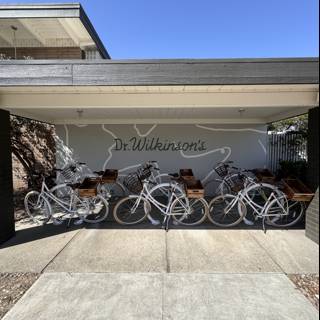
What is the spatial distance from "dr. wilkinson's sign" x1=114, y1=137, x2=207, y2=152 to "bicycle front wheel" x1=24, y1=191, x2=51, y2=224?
2790 mm

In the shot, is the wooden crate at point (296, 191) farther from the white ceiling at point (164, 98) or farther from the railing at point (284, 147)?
the railing at point (284, 147)

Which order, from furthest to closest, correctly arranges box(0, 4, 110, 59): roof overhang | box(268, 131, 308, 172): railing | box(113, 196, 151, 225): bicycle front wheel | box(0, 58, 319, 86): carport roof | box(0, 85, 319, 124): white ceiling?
box(268, 131, 308, 172): railing → box(0, 4, 110, 59): roof overhang → box(113, 196, 151, 225): bicycle front wheel → box(0, 85, 319, 124): white ceiling → box(0, 58, 319, 86): carport roof

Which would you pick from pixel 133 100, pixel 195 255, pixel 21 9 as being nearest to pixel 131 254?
pixel 195 255

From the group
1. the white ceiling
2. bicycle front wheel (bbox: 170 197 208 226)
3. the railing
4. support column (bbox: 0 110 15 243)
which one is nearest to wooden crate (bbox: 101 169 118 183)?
bicycle front wheel (bbox: 170 197 208 226)

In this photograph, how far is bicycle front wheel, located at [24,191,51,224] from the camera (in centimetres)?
529

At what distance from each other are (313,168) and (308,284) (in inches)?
83.1

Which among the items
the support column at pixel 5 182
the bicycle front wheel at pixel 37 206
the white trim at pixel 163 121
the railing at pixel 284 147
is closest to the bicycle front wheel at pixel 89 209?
the bicycle front wheel at pixel 37 206

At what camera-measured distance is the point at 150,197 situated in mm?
5039

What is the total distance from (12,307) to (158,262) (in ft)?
5.42

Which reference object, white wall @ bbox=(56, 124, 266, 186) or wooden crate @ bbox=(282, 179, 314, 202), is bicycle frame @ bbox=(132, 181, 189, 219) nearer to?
wooden crate @ bbox=(282, 179, 314, 202)

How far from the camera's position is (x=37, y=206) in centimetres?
548

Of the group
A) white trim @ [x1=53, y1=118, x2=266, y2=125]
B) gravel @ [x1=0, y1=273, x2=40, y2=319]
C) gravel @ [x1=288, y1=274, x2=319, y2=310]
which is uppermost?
white trim @ [x1=53, y1=118, x2=266, y2=125]

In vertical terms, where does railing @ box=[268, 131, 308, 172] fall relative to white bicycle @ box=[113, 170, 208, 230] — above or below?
above

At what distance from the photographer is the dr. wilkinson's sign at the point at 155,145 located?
7.93 metres
